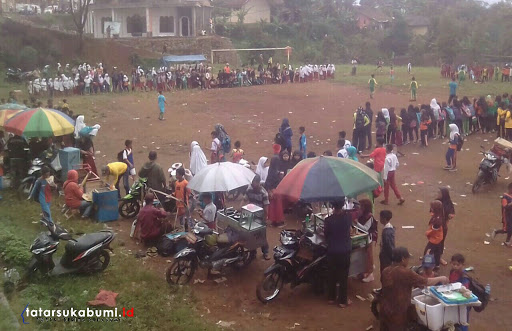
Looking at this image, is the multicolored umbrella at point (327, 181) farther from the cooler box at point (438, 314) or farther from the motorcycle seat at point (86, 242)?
the motorcycle seat at point (86, 242)

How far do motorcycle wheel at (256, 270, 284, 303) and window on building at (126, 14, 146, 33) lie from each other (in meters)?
39.3

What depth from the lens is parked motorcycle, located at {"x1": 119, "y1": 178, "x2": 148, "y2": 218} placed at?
9.96 metres

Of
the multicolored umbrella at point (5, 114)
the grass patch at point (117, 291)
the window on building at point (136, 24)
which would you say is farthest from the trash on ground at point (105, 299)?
the window on building at point (136, 24)

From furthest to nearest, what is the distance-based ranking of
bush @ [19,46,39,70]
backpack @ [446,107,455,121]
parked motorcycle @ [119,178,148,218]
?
bush @ [19,46,39,70], backpack @ [446,107,455,121], parked motorcycle @ [119,178,148,218]

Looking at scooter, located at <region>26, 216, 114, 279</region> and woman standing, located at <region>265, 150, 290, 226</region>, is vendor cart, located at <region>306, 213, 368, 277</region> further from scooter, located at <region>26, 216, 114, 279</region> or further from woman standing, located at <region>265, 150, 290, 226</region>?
scooter, located at <region>26, 216, 114, 279</region>

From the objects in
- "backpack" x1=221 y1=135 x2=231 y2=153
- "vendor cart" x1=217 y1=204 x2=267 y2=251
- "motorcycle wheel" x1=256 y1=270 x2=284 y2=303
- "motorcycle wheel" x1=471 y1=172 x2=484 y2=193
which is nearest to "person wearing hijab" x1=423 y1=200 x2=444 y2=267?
"motorcycle wheel" x1=256 y1=270 x2=284 y2=303

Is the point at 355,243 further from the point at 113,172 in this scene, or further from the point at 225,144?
the point at 225,144

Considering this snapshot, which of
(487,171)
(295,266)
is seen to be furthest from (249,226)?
(487,171)

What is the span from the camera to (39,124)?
34.3 feet

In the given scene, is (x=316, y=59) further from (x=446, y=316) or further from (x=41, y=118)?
(x=446, y=316)

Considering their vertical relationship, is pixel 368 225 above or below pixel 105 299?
above

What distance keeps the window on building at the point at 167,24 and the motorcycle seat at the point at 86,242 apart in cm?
3837

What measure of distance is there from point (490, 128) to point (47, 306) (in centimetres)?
1592

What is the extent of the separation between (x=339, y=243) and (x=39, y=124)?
22.7ft
